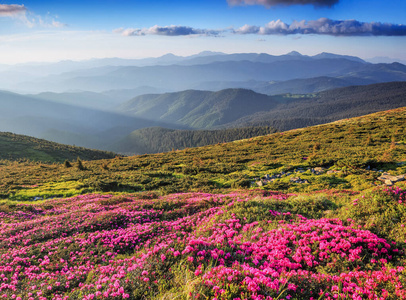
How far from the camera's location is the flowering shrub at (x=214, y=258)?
5156 mm

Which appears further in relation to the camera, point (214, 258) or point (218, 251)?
→ point (218, 251)

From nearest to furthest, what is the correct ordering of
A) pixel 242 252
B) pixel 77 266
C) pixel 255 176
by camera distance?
pixel 242 252, pixel 77 266, pixel 255 176

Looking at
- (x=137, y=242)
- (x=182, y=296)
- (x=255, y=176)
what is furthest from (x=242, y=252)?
(x=255, y=176)

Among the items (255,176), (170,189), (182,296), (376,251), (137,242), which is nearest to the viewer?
(182,296)

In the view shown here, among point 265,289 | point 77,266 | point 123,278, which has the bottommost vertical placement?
point 77,266

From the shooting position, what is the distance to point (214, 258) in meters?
6.71

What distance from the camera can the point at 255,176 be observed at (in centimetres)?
2394

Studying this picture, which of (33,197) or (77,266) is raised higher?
(77,266)

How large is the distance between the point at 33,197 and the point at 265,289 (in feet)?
93.8

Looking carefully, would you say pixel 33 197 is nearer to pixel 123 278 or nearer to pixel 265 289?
pixel 123 278

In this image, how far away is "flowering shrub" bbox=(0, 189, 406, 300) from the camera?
516 cm

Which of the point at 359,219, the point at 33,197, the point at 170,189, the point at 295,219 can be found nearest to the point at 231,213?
the point at 295,219

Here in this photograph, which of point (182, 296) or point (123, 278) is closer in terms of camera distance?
point (182, 296)

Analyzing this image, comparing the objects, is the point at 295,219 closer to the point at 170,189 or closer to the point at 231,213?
the point at 231,213
